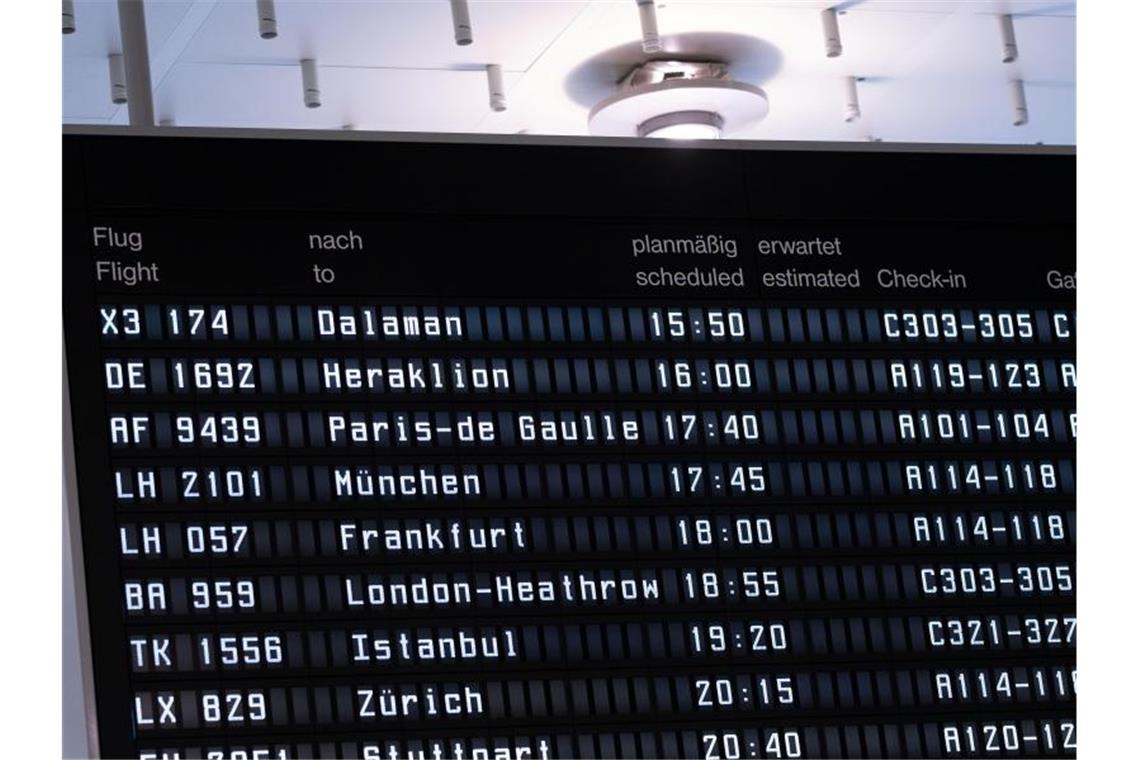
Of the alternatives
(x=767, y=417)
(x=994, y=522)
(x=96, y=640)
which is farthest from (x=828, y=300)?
(x=96, y=640)

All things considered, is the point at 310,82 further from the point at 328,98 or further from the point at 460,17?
the point at 460,17

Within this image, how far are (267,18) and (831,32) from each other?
6.82 ft

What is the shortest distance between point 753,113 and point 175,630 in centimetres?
520

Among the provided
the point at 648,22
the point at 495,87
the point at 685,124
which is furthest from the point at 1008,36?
the point at 495,87

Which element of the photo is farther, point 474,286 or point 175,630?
point 474,286

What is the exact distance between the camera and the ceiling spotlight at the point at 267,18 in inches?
237

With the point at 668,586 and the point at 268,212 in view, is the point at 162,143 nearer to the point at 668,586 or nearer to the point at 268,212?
the point at 268,212

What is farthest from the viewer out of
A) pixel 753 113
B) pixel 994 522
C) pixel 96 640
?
pixel 753 113

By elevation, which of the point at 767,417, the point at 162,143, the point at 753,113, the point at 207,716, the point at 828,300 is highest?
the point at 753,113

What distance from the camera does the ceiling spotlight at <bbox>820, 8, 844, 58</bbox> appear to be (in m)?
6.83

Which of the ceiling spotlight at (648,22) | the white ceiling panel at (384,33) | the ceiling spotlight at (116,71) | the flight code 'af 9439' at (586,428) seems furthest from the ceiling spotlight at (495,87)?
the flight code 'af 9439' at (586,428)

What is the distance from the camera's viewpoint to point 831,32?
22.7 ft

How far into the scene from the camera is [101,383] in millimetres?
2576

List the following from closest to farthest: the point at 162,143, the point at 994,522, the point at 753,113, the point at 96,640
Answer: the point at 96,640, the point at 162,143, the point at 994,522, the point at 753,113
